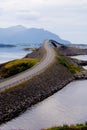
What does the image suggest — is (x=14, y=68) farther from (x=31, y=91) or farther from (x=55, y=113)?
(x=55, y=113)

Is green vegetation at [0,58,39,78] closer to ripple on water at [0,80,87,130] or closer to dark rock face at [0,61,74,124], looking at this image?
dark rock face at [0,61,74,124]

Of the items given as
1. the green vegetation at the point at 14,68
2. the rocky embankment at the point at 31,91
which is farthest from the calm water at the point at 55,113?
the green vegetation at the point at 14,68

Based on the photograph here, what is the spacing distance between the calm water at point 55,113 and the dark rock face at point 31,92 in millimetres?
1346

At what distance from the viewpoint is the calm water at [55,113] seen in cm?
5630

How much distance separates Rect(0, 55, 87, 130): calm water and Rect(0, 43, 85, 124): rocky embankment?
1.34 m

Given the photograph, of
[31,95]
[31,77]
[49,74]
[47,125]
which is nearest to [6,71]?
[49,74]

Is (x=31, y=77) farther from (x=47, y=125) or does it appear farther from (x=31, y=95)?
(x=47, y=125)

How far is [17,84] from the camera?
237 feet

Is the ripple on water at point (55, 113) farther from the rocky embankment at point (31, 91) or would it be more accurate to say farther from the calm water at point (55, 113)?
the rocky embankment at point (31, 91)

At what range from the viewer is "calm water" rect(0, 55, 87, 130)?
185 feet

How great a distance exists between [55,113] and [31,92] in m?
11.9

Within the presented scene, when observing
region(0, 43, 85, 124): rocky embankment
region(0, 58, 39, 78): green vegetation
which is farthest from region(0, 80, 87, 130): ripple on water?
region(0, 58, 39, 78): green vegetation

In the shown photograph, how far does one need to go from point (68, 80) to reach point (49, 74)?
12387mm

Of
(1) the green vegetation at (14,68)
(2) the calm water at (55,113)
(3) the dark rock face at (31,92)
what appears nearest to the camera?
(2) the calm water at (55,113)
